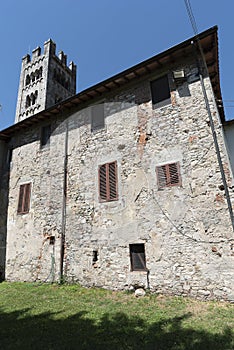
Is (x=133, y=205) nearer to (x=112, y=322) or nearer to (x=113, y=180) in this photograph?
(x=113, y=180)

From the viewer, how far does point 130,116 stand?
8.20 metres

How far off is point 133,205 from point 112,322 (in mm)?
3487

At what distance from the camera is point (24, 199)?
9.74 m

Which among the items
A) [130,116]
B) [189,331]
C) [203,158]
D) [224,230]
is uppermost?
[130,116]

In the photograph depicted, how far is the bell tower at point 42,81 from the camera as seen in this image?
87.4 ft

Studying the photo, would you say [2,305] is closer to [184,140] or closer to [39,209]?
[39,209]

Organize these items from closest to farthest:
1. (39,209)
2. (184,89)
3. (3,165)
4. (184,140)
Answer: (184,140), (184,89), (39,209), (3,165)

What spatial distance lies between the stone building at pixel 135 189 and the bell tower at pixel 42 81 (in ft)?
60.2

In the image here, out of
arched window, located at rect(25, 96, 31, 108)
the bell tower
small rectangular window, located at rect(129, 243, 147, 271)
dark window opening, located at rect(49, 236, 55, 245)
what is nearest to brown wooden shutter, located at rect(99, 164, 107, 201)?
small rectangular window, located at rect(129, 243, 147, 271)

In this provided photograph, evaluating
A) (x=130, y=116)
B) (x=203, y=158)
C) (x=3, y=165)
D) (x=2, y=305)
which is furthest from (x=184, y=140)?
(x=3, y=165)

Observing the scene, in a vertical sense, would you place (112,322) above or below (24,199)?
below

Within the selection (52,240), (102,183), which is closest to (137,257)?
(102,183)

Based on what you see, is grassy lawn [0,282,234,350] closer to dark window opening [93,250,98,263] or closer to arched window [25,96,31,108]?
dark window opening [93,250,98,263]

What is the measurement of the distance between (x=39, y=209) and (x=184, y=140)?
21.5ft
